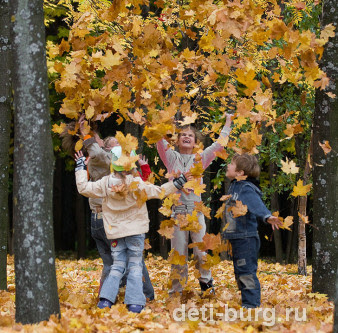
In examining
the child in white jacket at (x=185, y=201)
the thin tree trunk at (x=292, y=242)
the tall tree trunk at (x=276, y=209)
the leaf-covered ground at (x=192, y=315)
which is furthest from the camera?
the thin tree trunk at (x=292, y=242)

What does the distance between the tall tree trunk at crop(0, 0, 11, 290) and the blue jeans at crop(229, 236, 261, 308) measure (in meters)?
2.81

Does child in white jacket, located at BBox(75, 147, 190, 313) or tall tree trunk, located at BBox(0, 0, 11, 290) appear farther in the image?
tall tree trunk, located at BBox(0, 0, 11, 290)

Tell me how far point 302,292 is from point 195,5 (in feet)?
11.5

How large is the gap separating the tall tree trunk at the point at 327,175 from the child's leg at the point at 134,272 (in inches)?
74.1

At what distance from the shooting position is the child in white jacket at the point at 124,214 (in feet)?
17.0

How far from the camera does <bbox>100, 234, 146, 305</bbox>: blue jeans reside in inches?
203

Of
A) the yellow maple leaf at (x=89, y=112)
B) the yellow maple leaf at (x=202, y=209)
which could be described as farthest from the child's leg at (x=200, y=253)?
the yellow maple leaf at (x=89, y=112)

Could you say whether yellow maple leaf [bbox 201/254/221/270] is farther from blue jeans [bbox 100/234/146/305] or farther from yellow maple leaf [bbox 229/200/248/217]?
blue jeans [bbox 100/234/146/305]

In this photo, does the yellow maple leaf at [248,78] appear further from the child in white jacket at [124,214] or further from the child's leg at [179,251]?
the child's leg at [179,251]

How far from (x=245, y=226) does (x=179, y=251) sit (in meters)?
0.88

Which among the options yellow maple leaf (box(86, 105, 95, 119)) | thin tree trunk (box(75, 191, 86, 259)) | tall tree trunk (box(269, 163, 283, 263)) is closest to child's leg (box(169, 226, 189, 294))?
yellow maple leaf (box(86, 105, 95, 119))

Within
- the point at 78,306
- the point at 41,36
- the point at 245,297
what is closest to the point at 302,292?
the point at 245,297

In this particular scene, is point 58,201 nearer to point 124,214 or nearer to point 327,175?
point 124,214

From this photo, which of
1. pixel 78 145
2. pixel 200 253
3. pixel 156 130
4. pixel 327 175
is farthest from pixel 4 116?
pixel 327 175
